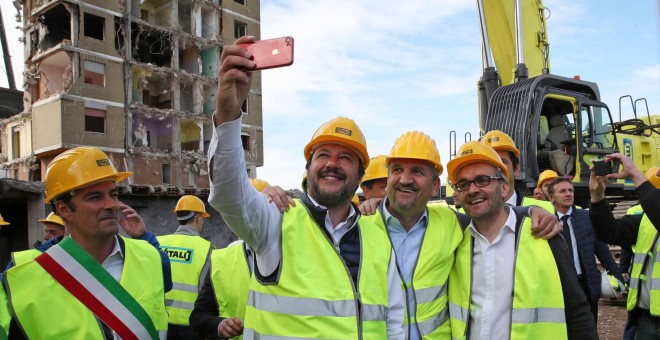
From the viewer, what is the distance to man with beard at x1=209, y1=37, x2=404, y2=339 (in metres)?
2.33

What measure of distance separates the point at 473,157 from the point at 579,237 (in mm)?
2788

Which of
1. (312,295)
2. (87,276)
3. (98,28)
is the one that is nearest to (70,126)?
(98,28)

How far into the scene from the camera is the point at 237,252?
405 cm

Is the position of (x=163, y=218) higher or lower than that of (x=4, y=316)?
lower

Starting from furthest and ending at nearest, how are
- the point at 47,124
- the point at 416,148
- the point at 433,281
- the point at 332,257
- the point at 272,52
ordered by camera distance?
the point at 47,124 < the point at 416,148 < the point at 433,281 < the point at 332,257 < the point at 272,52

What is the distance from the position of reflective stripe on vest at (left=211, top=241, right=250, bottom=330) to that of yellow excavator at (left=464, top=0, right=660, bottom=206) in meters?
6.43

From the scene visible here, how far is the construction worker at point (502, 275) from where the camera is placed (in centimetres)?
290

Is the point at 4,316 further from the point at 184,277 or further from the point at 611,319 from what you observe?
the point at 611,319

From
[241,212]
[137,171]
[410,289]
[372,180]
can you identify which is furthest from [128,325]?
[137,171]

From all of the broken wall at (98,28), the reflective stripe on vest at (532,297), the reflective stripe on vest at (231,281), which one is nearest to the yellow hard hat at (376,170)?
the reflective stripe on vest at (231,281)

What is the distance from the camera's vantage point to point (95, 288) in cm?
273

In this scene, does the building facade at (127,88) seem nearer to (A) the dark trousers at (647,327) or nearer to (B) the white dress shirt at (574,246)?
(B) the white dress shirt at (574,246)

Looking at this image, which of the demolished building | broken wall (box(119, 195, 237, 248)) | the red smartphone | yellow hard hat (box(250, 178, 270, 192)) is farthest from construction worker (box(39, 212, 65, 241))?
broken wall (box(119, 195, 237, 248))

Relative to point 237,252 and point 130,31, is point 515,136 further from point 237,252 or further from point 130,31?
point 130,31
